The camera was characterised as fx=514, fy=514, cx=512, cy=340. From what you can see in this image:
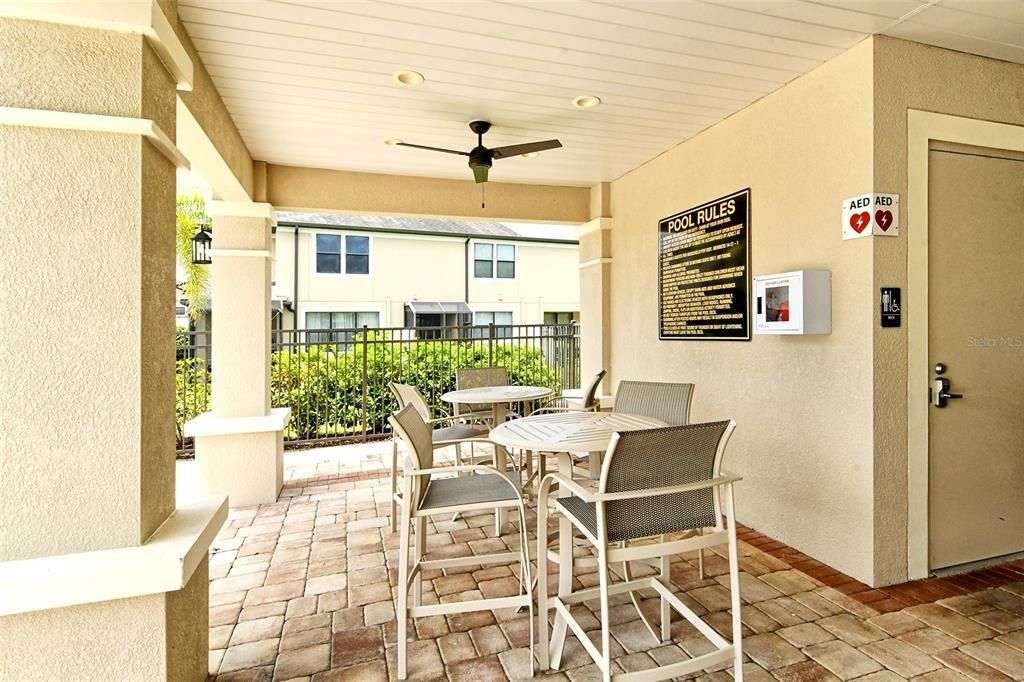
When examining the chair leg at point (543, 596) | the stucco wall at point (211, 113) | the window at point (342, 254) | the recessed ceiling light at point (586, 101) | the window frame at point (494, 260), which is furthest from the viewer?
the window frame at point (494, 260)

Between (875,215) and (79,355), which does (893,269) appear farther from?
(79,355)

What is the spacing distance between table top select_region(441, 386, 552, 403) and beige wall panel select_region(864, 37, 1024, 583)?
6.93 ft

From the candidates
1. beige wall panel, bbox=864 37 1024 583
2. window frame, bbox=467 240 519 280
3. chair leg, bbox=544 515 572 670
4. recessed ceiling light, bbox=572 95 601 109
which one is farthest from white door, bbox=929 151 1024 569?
window frame, bbox=467 240 519 280

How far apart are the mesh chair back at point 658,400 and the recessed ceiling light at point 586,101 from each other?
1826 millimetres

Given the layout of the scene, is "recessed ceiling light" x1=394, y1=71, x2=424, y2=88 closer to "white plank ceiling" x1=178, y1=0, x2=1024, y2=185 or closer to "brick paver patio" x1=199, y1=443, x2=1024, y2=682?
"white plank ceiling" x1=178, y1=0, x2=1024, y2=185

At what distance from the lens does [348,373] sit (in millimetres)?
6598

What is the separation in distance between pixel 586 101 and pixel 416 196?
2.08 meters

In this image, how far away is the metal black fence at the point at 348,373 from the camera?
20.1 ft

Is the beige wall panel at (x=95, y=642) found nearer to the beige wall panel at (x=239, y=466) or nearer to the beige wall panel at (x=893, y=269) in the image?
the beige wall panel at (x=239, y=466)

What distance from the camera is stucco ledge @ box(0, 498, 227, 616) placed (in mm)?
1377

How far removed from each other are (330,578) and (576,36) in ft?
10.1

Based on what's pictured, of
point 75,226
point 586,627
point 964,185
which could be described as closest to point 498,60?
point 75,226

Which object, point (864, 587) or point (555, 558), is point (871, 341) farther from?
point (555, 558)
